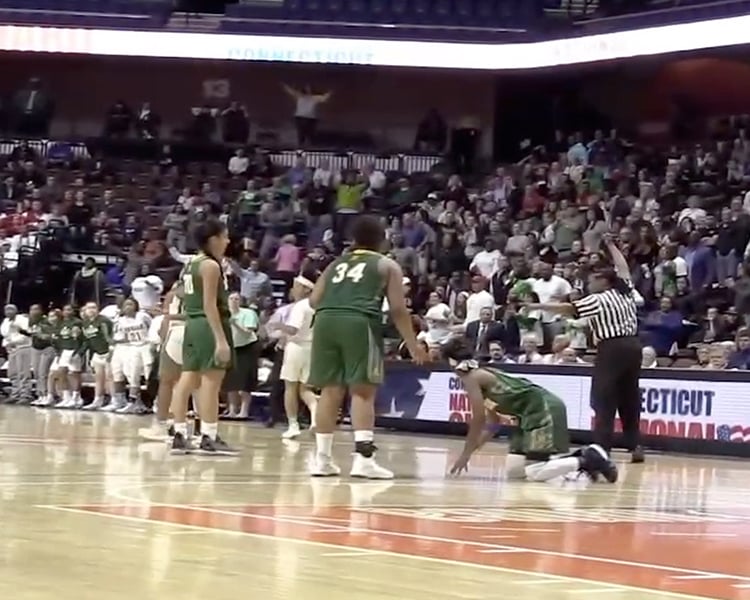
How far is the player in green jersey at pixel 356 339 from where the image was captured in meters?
11.6

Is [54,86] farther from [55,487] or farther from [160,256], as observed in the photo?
[55,487]

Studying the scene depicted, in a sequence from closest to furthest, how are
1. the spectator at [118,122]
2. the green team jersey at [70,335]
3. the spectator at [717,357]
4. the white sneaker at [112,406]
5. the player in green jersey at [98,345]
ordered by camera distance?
the spectator at [717,357] → the white sneaker at [112,406] → the player in green jersey at [98,345] → the green team jersey at [70,335] → the spectator at [118,122]

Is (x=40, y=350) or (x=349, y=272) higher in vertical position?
(x=349, y=272)

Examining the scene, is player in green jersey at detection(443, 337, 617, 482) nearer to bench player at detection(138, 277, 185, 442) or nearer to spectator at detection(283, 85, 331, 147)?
bench player at detection(138, 277, 185, 442)

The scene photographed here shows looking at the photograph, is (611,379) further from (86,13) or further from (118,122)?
(86,13)

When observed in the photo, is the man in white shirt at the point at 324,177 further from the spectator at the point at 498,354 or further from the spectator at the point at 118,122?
the spectator at the point at 498,354

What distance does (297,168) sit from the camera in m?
32.7

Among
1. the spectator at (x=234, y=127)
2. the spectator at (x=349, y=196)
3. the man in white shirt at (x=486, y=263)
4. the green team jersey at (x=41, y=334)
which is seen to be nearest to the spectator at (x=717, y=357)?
the man in white shirt at (x=486, y=263)

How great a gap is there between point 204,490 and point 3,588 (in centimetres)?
448

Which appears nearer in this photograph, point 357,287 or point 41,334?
point 357,287

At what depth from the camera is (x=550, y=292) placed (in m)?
22.2

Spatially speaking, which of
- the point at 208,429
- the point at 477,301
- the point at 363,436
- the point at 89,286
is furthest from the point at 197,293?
the point at 89,286

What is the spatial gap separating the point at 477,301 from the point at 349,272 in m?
10.7

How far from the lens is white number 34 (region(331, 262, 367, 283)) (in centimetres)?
1172
